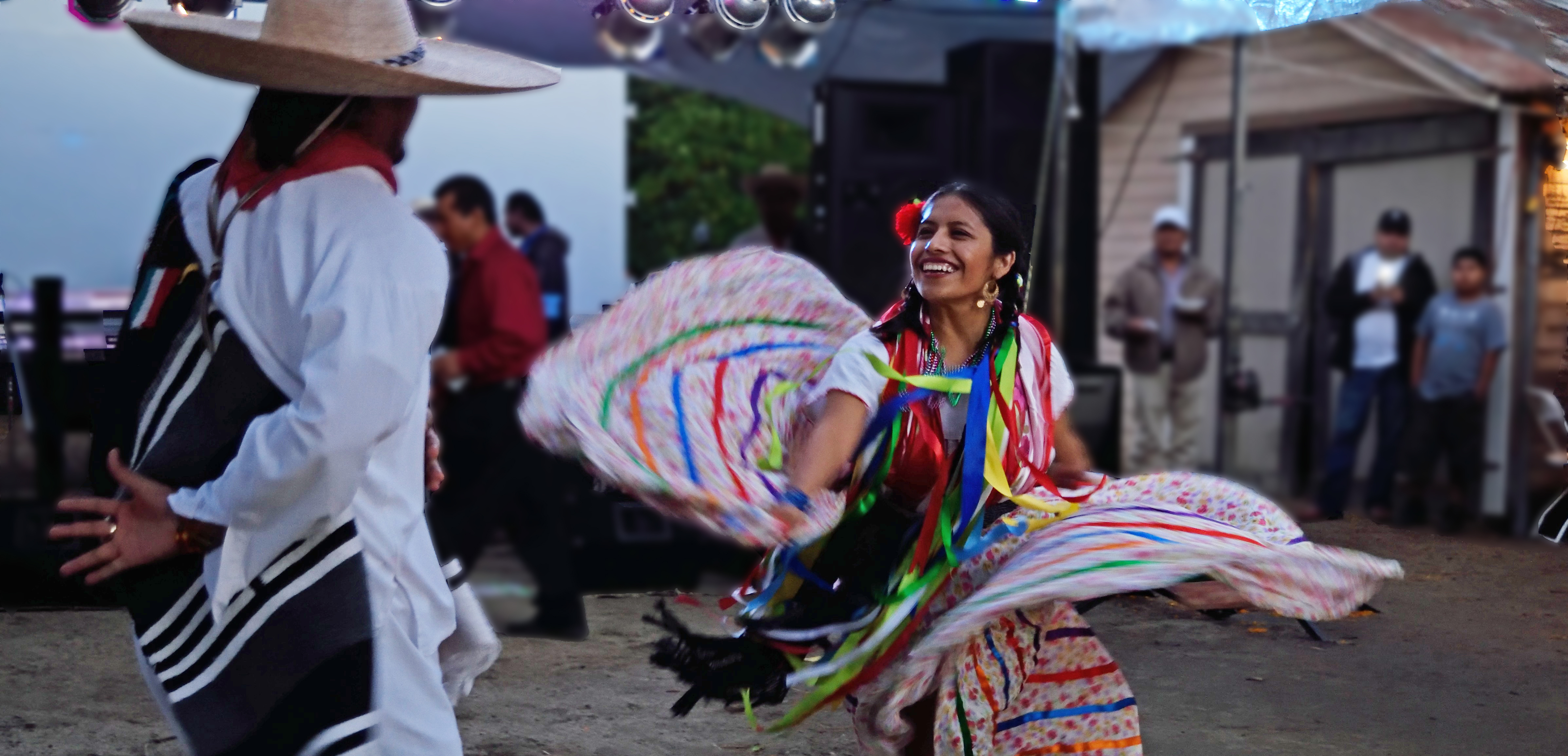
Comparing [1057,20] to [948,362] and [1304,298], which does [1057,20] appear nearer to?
[1304,298]

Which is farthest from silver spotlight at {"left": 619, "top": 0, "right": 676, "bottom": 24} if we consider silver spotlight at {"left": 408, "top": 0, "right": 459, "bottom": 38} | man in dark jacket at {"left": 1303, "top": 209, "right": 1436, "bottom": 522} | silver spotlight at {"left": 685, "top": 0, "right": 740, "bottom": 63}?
man in dark jacket at {"left": 1303, "top": 209, "right": 1436, "bottom": 522}

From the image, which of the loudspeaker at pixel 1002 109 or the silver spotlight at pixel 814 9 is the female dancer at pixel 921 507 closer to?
the silver spotlight at pixel 814 9

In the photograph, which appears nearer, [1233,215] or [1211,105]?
[1233,215]

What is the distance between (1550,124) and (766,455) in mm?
7450

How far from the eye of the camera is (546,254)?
8336 mm

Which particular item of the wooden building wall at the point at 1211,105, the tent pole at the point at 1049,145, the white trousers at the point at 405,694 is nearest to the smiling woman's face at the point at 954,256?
the white trousers at the point at 405,694

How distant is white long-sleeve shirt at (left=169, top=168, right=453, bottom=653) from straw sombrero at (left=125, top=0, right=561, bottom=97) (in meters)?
0.14

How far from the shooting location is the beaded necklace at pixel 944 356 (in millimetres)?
3115

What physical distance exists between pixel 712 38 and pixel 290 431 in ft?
24.5

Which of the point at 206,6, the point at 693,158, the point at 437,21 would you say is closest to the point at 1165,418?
the point at 437,21

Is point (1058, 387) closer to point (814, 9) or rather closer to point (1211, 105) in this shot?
point (814, 9)

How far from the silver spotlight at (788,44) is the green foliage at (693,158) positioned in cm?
1802

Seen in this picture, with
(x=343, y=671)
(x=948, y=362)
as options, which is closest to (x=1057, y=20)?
(x=948, y=362)

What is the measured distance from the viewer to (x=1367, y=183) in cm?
1084
